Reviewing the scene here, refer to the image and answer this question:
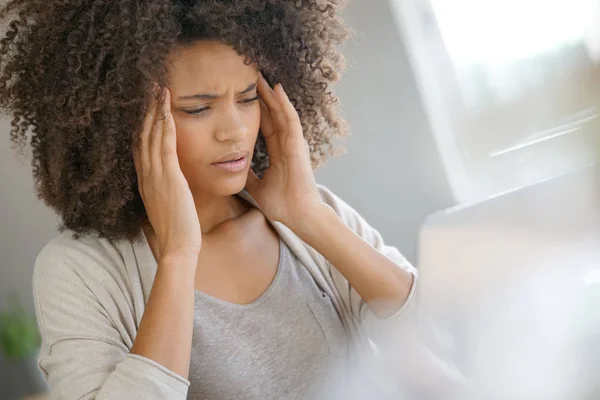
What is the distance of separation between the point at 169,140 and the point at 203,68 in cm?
10

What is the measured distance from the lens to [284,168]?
1016 mm

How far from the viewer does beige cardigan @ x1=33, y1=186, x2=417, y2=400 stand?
74cm

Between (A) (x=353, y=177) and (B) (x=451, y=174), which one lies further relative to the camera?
(A) (x=353, y=177)

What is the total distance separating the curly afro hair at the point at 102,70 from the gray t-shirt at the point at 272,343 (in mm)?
175

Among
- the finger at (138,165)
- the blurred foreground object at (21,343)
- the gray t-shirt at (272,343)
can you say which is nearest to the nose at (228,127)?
the finger at (138,165)

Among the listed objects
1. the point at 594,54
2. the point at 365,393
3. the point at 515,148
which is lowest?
the point at 365,393

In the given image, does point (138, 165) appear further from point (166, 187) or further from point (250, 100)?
point (250, 100)

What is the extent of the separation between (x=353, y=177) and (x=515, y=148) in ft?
1.82

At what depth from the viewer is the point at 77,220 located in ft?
2.97

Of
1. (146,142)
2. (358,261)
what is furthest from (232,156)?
(358,261)

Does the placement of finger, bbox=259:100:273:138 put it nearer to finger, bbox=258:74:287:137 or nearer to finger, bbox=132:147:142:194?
finger, bbox=258:74:287:137

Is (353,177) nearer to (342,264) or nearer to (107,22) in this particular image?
(342,264)

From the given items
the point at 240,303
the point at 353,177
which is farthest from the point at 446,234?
the point at 353,177

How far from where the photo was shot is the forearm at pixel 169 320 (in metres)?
0.75
